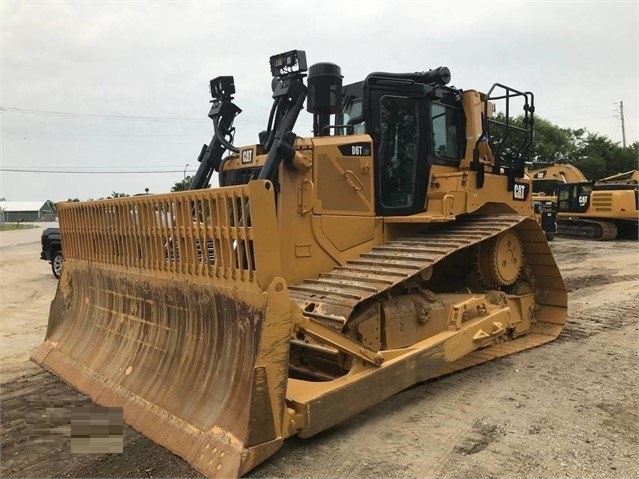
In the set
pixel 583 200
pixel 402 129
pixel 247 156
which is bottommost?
pixel 583 200

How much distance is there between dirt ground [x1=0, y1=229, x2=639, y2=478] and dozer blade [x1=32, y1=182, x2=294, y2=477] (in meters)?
0.24

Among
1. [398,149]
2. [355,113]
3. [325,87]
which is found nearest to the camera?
[325,87]

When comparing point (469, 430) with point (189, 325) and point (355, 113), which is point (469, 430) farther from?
point (355, 113)

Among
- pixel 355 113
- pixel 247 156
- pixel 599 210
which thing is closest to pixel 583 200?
pixel 599 210

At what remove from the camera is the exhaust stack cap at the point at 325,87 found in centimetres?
501

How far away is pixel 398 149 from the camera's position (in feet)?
18.0

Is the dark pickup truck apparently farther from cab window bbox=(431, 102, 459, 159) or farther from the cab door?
cab window bbox=(431, 102, 459, 159)

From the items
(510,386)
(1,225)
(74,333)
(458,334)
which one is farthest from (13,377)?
(1,225)

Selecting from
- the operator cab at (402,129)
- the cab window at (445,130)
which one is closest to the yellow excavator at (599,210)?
the cab window at (445,130)

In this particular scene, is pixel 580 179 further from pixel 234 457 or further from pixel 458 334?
pixel 234 457

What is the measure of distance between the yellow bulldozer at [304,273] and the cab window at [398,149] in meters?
0.02

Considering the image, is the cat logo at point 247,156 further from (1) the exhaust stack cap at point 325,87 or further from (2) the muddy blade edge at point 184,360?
(2) the muddy blade edge at point 184,360

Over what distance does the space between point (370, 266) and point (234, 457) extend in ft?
6.92

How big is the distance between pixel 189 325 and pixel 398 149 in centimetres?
286
